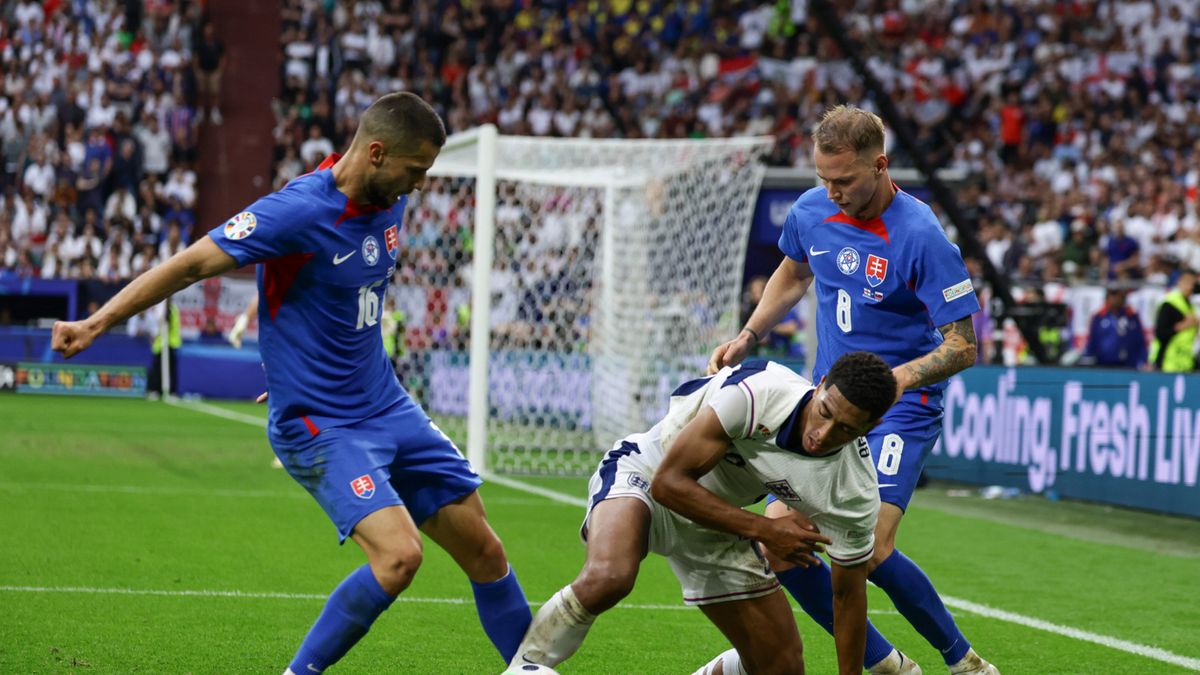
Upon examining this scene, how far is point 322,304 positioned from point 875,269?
80.6 inches

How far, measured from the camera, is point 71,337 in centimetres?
475

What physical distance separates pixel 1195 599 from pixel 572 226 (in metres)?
9.80

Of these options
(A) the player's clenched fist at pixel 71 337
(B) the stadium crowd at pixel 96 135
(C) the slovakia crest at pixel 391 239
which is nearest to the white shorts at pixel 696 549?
(C) the slovakia crest at pixel 391 239

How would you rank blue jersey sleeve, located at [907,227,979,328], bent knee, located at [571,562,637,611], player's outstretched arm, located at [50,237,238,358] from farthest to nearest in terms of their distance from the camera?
1. blue jersey sleeve, located at [907,227,979,328]
2. bent knee, located at [571,562,637,611]
3. player's outstretched arm, located at [50,237,238,358]

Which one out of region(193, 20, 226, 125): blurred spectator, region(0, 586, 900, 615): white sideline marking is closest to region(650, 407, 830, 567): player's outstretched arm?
region(0, 586, 900, 615): white sideline marking

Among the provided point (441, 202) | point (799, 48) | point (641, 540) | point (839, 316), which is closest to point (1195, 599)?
point (839, 316)

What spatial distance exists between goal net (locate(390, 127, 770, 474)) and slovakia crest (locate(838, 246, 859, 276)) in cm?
919

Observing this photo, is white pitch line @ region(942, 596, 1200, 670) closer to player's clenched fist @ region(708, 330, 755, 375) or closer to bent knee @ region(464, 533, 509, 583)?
player's clenched fist @ region(708, 330, 755, 375)

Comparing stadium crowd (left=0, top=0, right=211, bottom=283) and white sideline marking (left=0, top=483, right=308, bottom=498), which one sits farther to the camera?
stadium crowd (left=0, top=0, right=211, bottom=283)

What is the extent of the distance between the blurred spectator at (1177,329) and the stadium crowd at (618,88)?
647 cm

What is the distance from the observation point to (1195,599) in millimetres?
8883

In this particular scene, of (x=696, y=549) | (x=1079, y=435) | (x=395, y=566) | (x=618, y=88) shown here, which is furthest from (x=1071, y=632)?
(x=618, y=88)

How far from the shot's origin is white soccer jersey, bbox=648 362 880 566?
483 centimetres

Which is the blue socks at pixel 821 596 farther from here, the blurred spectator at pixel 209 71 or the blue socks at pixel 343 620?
the blurred spectator at pixel 209 71
